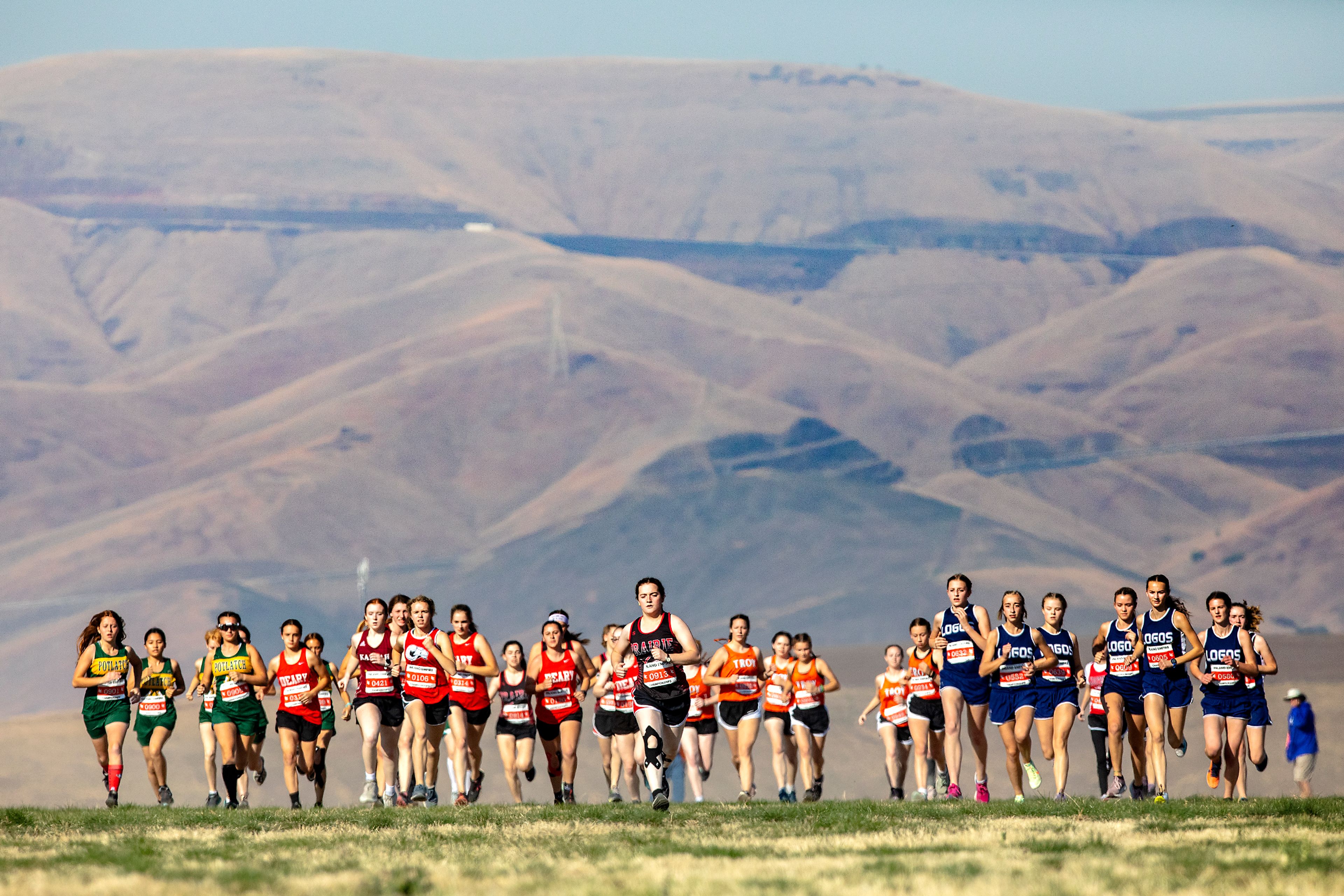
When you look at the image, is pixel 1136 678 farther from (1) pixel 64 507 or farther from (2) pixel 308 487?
(1) pixel 64 507

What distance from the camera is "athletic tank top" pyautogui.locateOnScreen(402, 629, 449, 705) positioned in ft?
52.9

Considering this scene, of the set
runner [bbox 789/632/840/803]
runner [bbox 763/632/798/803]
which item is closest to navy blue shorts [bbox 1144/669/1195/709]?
runner [bbox 789/632/840/803]

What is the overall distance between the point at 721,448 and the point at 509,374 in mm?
17939

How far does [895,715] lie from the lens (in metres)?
19.0

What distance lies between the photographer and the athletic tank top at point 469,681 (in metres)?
16.2

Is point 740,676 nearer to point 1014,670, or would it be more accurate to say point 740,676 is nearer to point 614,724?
point 614,724

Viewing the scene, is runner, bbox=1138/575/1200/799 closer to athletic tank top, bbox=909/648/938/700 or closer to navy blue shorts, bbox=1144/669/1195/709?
navy blue shorts, bbox=1144/669/1195/709

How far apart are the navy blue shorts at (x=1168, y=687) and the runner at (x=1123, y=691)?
0.20 meters

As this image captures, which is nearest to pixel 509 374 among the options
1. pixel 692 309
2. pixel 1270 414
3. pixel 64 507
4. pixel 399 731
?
pixel 692 309

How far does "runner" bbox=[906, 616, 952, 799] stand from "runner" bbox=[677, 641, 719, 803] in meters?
2.07

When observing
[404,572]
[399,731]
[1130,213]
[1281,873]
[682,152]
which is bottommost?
[1281,873]

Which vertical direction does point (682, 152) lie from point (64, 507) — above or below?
above

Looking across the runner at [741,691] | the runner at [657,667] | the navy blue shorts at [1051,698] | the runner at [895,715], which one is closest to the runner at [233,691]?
the runner at [657,667]

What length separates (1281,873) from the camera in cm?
974
